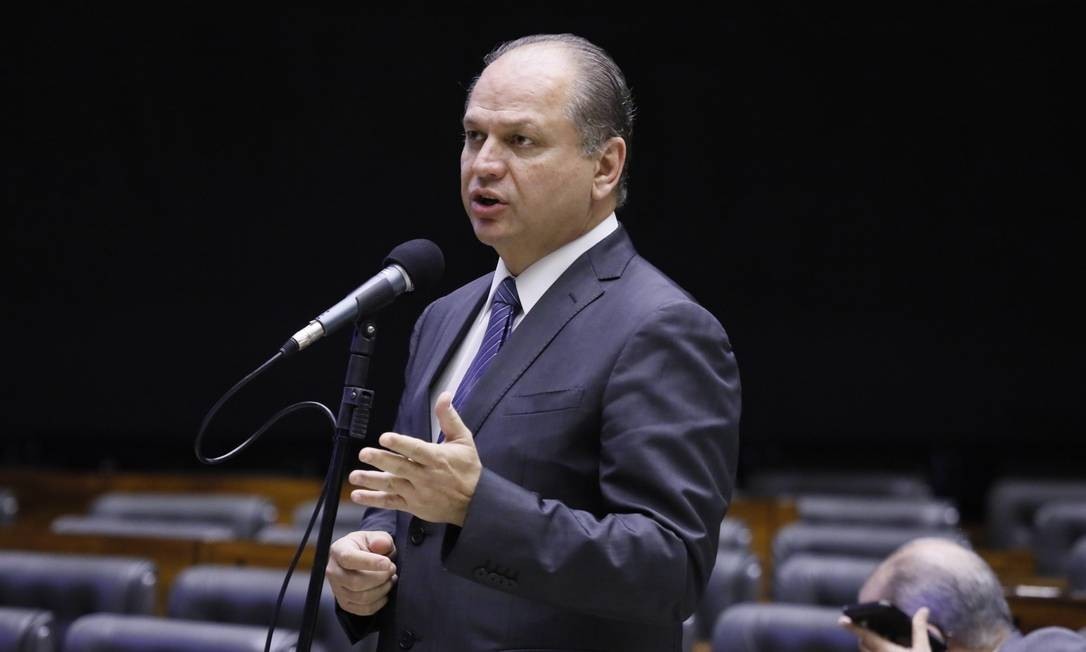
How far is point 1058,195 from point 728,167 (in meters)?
1.86

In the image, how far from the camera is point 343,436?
5.10 ft

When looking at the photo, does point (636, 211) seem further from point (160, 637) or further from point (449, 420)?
point (449, 420)

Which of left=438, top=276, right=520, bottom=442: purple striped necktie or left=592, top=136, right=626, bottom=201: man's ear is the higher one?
left=592, top=136, right=626, bottom=201: man's ear

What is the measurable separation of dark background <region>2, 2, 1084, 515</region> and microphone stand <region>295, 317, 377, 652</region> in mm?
6003

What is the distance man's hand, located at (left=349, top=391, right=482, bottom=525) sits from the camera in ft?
4.42

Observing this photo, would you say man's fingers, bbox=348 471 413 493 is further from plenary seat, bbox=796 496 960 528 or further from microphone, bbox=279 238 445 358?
plenary seat, bbox=796 496 960 528

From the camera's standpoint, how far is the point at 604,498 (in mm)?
1534

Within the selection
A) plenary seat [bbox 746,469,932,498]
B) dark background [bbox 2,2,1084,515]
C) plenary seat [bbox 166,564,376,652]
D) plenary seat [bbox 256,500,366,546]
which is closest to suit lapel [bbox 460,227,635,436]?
plenary seat [bbox 166,564,376,652]

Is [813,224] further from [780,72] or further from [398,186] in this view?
[398,186]

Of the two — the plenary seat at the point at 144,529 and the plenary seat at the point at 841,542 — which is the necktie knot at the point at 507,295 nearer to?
the plenary seat at the point at 144,529

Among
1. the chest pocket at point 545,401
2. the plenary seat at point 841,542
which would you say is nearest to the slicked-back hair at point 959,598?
the chest pocket at point 545,401

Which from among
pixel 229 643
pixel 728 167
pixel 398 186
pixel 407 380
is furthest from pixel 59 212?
pixel 407 380

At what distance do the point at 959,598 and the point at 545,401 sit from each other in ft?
4.08

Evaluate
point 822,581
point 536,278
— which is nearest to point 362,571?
point 536,278
